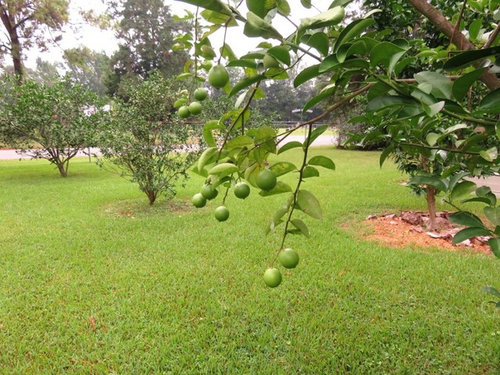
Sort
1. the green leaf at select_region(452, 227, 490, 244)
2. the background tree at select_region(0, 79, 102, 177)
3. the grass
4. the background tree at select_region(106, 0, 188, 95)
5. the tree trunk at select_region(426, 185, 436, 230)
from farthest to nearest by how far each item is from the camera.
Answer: the background tree at select_region(106, 0, 188, 95) < the background tree at select_region(0, 79, 102, 177) < the tree trunk at select_region(426, 185, 436, 230) < the grass < the green leaf at select_region(452, 227, 490, 244)

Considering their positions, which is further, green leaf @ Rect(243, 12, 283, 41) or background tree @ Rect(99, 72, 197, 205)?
background tree @ Rect(99, 72, 197, 205)

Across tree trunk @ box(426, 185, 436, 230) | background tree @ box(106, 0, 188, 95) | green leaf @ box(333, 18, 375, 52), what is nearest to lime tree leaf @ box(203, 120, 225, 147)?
green leaf @ box(333, 18, 375, 52)

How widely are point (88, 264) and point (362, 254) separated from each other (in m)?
2.77

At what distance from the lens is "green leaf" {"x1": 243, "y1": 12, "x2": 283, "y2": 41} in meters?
0.50

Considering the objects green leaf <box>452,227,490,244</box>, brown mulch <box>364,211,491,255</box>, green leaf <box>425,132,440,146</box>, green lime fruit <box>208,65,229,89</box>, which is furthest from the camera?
brown mulch <box>364,211,491,255</box>

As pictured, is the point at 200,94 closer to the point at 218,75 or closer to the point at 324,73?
the point at 218,75

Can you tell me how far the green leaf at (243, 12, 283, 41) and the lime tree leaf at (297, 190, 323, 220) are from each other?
1.16ft

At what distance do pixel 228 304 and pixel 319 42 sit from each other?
7.89 feet

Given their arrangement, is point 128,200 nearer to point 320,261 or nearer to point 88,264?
point 88,264

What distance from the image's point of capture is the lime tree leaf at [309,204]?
2.45 feet

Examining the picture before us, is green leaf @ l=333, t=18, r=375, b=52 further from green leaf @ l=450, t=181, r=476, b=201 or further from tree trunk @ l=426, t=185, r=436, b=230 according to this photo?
tree trunk @ l=426, t=185, r=436, b=230

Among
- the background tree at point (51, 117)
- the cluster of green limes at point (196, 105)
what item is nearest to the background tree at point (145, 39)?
the background tree at point (51, 117)

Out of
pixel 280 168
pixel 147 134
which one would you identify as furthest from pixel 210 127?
pixel 147 134

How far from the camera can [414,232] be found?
14.1 feet
